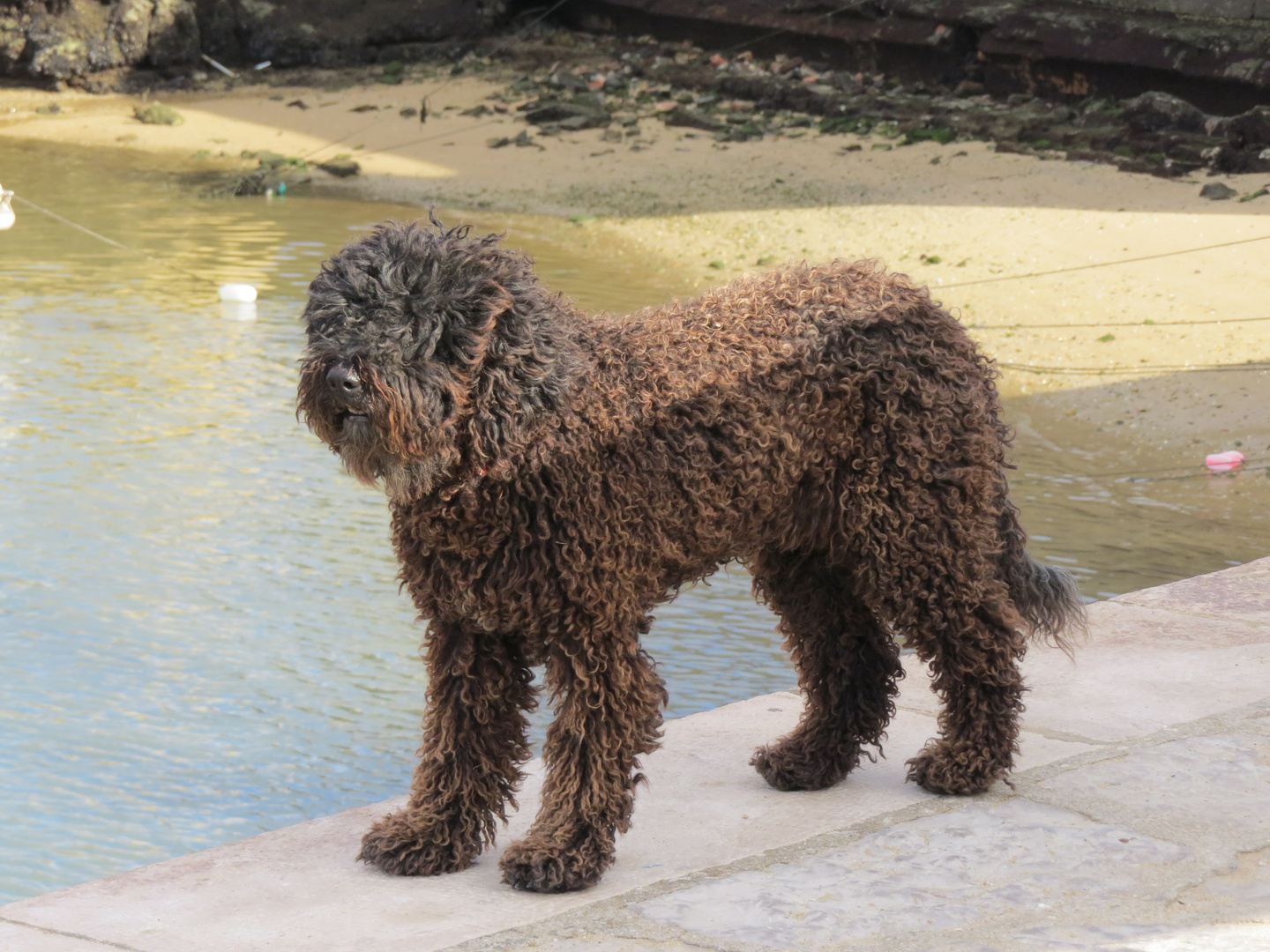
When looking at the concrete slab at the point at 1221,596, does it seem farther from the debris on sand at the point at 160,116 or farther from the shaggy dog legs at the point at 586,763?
the debris on sand at the point at 160,116

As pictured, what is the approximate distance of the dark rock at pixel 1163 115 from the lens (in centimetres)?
1553

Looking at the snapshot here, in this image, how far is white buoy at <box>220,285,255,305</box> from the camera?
12.9m

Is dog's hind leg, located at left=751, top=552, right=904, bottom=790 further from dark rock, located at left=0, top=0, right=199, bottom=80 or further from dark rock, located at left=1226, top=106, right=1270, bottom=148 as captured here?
dark rock, located at left=0, top=0, right=199, bottom=80

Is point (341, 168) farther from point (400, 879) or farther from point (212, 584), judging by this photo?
point (400, 879)

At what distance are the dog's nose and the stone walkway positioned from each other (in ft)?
3.91

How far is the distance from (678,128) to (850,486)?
1507cm

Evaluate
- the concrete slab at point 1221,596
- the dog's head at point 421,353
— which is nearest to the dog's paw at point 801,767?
the dog's head at point 421,353

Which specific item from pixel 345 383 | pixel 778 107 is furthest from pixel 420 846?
pixel 778 107

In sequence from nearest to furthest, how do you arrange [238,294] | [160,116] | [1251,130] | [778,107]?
[238,294] → [1251,130] → [778,107] → [160,116]

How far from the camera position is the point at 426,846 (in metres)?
4.02

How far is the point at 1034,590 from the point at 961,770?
1.89 ft

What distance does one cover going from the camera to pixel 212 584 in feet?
25.2

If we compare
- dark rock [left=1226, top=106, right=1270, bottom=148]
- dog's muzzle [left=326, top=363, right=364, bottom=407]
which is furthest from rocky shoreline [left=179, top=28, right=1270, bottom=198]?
dog's muzzle [left=326, top=363, right=364, bottom=407]

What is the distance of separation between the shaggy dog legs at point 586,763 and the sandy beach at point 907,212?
655cm
